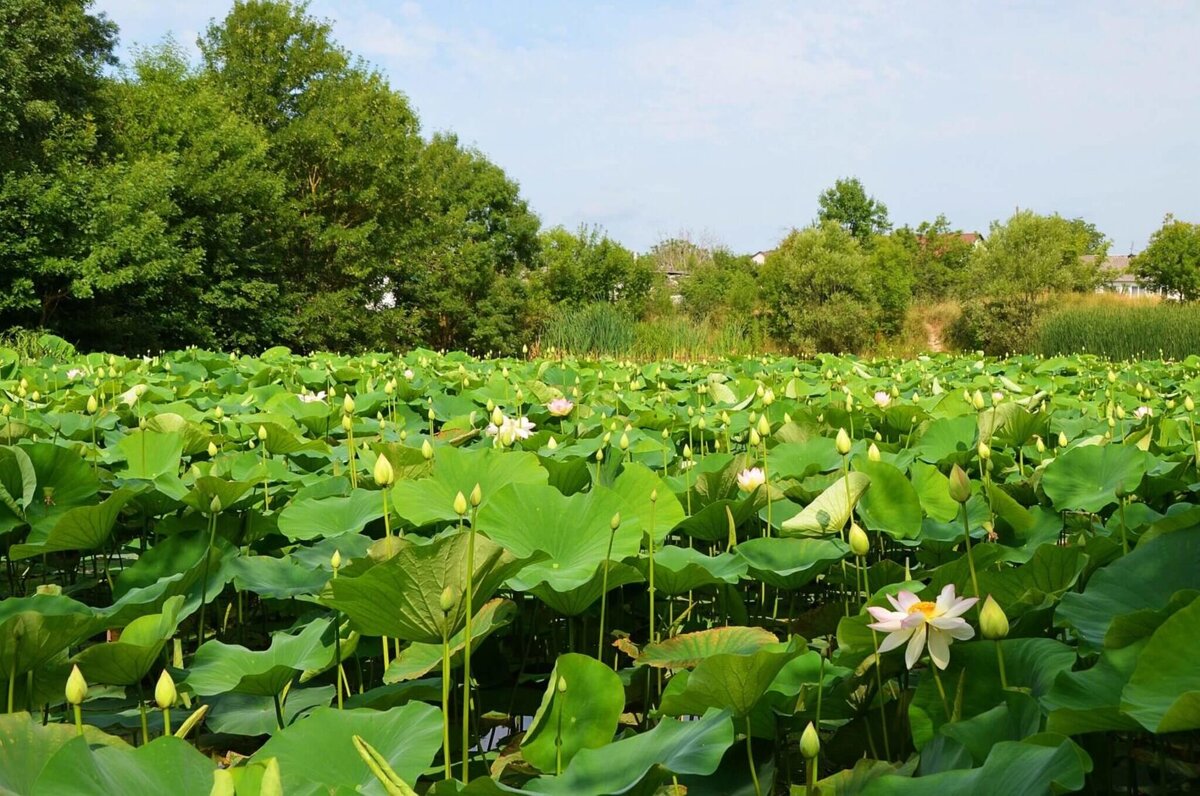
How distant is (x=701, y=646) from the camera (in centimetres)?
85

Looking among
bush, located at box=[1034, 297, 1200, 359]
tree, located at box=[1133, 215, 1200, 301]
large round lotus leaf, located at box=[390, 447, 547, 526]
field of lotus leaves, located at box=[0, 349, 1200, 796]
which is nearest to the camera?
field of lotus leaves, located at box=[0, 349, 1200, 796]

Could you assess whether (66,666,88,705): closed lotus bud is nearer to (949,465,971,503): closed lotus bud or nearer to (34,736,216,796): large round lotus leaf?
(34,736,216,796): large round lotus leaf

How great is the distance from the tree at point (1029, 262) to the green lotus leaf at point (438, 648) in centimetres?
1950

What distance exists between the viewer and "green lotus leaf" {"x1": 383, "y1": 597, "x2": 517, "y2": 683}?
79 centimetres

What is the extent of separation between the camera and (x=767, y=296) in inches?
771

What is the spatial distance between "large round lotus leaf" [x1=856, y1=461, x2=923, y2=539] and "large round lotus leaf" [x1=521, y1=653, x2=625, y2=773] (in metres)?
0.50

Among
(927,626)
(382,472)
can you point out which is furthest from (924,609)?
(382,472)

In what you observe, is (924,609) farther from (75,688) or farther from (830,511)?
(75,688)

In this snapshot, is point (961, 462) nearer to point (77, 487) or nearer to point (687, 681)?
point (687, 681)

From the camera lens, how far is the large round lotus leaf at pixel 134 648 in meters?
0.79

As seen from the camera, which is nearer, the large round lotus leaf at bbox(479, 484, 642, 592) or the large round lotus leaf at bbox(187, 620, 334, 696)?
the large round lotus leaf at bbox(187, 620, 334, 696)

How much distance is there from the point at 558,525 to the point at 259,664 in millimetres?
337

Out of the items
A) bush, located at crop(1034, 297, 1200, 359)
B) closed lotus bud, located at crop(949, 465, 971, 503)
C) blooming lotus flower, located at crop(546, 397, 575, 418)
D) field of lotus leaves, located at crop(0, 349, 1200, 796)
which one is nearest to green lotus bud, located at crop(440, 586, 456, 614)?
field of lotus leaves, located at crop(0, 349, 1200, 796)

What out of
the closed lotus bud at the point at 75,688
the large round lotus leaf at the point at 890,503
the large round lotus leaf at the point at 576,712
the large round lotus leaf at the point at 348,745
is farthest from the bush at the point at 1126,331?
the closed lotus bud at the point at 75,688
